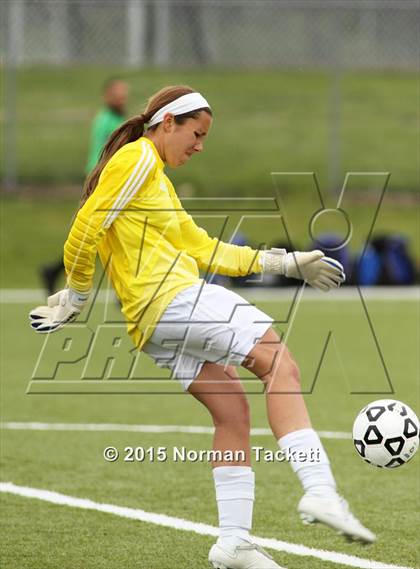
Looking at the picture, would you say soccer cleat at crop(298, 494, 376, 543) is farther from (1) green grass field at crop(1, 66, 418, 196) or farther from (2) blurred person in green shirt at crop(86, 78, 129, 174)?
(1) green grass field at crop(1, 66, 418, 196)

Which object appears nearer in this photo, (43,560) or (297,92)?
(43,560)

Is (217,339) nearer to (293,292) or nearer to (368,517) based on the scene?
(368,517)

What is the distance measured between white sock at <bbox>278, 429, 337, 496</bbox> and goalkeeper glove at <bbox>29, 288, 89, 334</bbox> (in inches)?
44.2

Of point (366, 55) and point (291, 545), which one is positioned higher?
point (291, 545)

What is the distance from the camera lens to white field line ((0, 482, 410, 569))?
5.73 metres

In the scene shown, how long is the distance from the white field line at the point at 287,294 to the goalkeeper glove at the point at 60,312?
10.0m

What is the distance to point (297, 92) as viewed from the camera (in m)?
25.7

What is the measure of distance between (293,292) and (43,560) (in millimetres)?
11121

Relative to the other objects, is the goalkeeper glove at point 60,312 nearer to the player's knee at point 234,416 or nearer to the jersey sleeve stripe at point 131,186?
the jersey sleeve stripe at point 131,186

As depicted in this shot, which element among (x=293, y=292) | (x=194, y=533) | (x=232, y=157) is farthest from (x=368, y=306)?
(x=194, y=533)

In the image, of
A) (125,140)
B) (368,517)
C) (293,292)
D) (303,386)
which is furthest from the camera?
(293,292)

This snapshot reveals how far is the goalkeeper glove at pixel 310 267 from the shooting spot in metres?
5.43

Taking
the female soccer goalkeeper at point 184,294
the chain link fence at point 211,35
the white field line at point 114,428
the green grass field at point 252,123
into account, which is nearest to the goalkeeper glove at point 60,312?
the female soccer goalkeeper at point 184,294

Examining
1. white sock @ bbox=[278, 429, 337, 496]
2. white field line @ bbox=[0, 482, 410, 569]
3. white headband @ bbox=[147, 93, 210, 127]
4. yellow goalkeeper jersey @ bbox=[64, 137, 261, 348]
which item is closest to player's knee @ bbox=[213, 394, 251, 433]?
white sock @ bbox=[278, 429, 337, 496]
